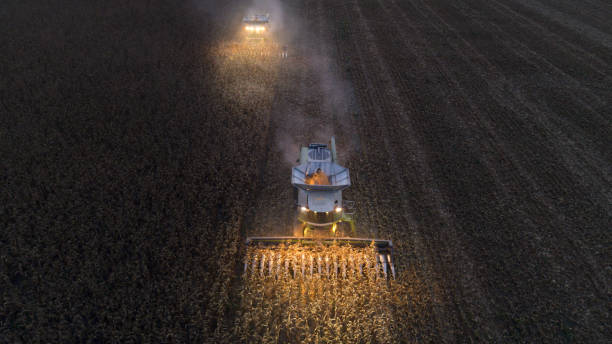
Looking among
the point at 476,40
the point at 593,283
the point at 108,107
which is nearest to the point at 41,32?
the point at 108,107

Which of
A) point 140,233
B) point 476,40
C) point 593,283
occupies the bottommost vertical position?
point 593,283

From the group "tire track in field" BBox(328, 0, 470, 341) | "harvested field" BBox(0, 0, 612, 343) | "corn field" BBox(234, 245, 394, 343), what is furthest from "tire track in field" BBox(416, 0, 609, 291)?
"corn field" BBox(234, 245, 394, 343)

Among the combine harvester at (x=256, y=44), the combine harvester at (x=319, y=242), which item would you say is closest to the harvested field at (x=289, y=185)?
the combine harvester at (x=319, y=242)

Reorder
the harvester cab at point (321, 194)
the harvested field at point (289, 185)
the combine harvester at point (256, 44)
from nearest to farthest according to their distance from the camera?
the harvested field at point (289, 185)
the harvester cab at point (321, 194)
the combine harvester at point (256, 44)

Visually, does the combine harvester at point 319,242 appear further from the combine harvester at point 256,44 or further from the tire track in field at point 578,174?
the combine harvester at point 256,44

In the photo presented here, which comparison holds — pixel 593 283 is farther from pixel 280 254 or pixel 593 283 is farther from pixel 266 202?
pixel 266 202

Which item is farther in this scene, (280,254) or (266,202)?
(266,202)
